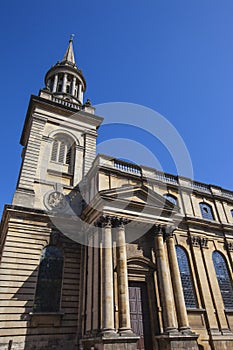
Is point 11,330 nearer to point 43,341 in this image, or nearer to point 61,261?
point 43,341

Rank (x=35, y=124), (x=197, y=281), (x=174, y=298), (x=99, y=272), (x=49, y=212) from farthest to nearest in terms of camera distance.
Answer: (x=35, y=124), (x=197, y=281), (x=49, y=212), (x=174, y=298), (x=99, y=272)

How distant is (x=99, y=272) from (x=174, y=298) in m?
4.76

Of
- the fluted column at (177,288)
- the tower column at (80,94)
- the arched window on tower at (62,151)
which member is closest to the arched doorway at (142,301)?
the fluted column at (177,288)

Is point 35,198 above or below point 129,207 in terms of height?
above

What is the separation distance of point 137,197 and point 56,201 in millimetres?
5859

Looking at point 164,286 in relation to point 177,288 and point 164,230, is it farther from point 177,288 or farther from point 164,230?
point 164,230

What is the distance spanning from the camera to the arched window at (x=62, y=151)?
69.6 feet

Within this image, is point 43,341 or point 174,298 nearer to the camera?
point 43,341

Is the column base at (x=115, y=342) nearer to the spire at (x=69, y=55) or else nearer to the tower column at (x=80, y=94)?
the tower column at (x=80, y=94)

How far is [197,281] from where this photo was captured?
18594mm

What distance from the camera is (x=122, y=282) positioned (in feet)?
43.5

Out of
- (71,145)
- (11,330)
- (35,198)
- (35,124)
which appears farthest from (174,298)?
(35,124)

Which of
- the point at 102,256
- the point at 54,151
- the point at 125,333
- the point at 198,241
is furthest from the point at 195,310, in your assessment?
the point at 54,151

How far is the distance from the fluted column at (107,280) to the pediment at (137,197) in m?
1.53
